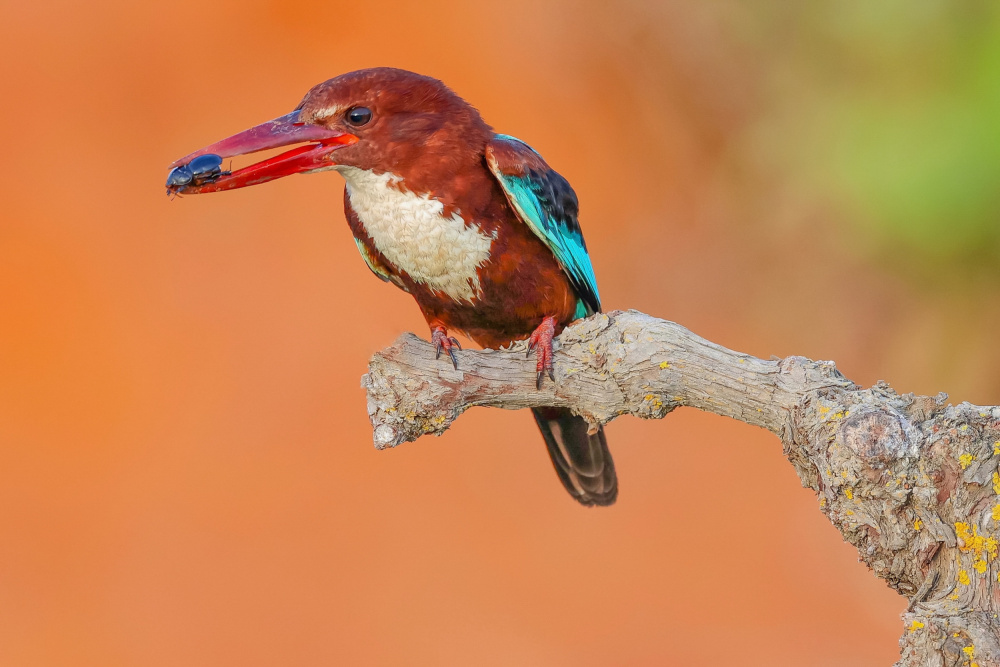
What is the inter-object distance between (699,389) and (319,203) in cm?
292

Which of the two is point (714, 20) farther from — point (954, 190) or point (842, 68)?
point (954, 190)

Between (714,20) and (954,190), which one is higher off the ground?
(714,20)

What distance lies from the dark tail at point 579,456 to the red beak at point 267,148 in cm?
81

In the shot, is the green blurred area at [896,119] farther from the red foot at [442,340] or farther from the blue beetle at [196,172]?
the blue beetle at [196,172]

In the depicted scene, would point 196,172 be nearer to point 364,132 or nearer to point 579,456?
point 364,132

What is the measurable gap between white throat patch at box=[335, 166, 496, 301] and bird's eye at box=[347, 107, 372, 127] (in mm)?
94

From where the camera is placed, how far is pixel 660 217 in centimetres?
471

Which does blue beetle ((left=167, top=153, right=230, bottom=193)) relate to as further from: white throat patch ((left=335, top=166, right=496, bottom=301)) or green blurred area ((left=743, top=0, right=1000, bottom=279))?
green blurred area ((left=743, top=0, right=1000, bottom=279))

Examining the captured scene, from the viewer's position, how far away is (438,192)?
1910mm

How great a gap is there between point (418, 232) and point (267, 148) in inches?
13.2

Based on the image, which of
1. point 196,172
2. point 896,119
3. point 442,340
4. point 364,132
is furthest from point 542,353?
point 896,119

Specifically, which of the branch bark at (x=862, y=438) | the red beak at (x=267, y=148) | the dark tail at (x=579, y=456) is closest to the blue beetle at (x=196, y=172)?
the red beak at (x=267, y=148)

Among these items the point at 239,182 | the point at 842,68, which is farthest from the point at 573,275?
the point at 842,68

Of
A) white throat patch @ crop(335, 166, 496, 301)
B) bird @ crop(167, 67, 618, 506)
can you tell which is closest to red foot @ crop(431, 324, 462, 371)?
bird @ crop(167, 67, 618, 506)
